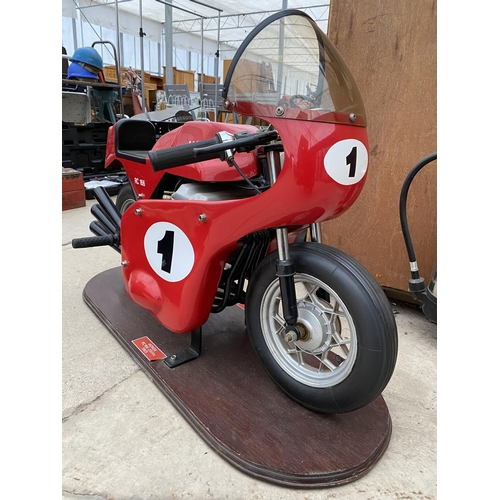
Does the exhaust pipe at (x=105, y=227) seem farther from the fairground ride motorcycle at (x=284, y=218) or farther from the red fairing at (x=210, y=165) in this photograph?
the red fairing at (x=210, y=165)

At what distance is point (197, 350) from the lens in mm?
1557

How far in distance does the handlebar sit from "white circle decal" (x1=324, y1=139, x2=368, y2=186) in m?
0.18

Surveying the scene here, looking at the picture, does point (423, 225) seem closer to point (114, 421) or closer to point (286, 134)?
point (286, 134)

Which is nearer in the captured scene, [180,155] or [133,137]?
[180,155]

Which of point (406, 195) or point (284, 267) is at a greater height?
point (406, 195)

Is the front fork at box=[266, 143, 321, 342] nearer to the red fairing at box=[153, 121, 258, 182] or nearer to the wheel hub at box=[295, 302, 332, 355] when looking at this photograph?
the wheel hub at box=[295, 302, 332, 355]

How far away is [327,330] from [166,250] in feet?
2.18

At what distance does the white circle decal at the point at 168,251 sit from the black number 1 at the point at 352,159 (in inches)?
23.4

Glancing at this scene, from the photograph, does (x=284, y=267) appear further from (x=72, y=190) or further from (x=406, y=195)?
(x=72, y=190)

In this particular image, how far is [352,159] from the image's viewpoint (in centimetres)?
109

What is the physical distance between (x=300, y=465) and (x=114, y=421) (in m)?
0.62

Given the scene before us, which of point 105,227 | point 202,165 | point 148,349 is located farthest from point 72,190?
point 202,165

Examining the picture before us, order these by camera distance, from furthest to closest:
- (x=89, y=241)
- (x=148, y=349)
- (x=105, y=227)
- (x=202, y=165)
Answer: (x=105, y=227) → (x=89, y=241) → (x=148, y=349) → (x=202, y=165)

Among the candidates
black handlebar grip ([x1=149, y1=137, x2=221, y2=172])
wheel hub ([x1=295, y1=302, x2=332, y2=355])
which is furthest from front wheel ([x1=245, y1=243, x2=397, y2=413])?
black handlebar grip ([x1=149, y1=137, x2=221, y2=172])
